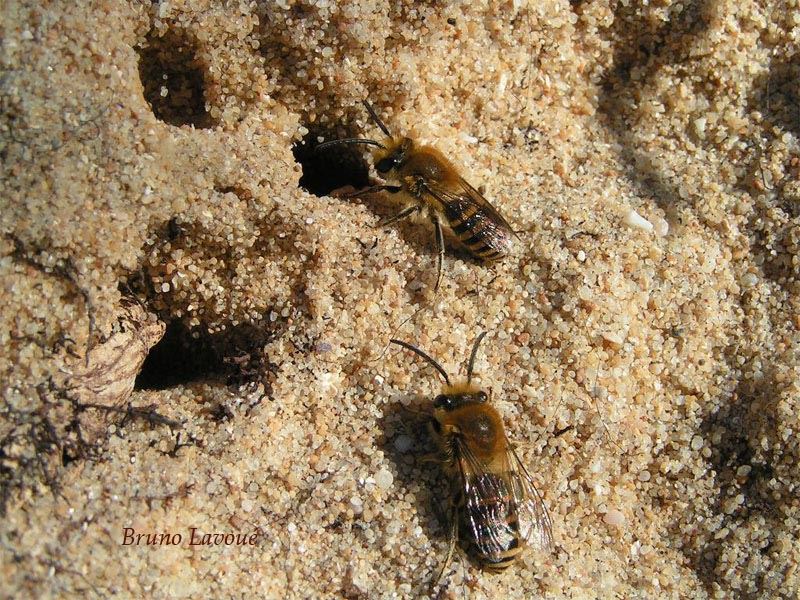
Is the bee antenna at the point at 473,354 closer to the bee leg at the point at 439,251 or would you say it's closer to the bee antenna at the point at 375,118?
the bee leg at the point at 439,251

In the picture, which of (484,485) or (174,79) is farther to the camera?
(174,79)

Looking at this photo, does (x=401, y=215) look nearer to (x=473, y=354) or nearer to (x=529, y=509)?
(x=473, y=354)

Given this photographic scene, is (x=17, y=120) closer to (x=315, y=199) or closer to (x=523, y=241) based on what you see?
(x=315, y=199)

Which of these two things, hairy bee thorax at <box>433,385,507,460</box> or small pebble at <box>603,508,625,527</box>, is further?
small pebble at <box>603,508,625,527</box>

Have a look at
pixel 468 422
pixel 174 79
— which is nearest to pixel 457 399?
pixel 468 422

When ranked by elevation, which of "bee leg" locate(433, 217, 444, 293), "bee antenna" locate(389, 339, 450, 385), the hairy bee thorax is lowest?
the hairy bee thorax

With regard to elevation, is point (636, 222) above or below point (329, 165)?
above

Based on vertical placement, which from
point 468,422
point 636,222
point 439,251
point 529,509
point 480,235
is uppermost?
point 636,222

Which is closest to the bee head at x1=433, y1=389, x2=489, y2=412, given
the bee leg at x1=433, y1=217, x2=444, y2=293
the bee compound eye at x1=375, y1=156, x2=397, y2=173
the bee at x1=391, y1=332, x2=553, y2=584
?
the bee at x1=391, y1=332, x2=553, y2=584

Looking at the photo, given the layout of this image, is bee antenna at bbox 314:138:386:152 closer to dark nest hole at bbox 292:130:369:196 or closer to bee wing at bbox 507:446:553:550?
dark nest hole at bbox 292:130:369:196
